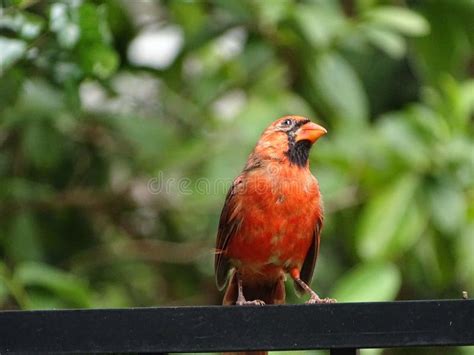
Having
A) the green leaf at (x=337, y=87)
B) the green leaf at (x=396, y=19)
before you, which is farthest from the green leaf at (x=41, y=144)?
the green leaf at (x=396, y=19)

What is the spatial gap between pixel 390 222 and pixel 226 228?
86 centimetres

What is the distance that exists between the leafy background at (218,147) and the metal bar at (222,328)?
5.65 feet

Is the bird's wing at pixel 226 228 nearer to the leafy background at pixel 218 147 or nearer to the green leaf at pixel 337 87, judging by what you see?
the leafy background at pixel 218 147

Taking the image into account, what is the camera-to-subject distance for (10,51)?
130 inches

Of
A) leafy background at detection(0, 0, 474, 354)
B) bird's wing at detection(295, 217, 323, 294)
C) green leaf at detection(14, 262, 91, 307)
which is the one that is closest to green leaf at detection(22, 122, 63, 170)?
leafy background at detection(0, 0, 474, 354)

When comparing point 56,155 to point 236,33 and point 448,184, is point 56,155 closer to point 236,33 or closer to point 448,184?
point 236,33

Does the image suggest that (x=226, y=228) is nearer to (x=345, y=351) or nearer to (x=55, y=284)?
(x=55, y=284)

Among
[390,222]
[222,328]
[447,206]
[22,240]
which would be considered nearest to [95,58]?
[22,240]

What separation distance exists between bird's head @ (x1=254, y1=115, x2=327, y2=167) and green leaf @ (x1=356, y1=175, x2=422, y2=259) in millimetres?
556

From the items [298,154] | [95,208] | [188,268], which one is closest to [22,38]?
[298,154]

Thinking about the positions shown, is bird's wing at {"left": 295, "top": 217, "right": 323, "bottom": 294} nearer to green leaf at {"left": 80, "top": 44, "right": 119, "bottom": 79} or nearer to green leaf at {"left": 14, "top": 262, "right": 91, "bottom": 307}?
green leaf at {"left": 14, "top": 262, "right": 91, "bottom": 307}

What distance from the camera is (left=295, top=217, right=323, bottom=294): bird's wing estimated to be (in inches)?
139

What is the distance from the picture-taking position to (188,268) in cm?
496

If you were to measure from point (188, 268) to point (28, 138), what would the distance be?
1079 millimetres
